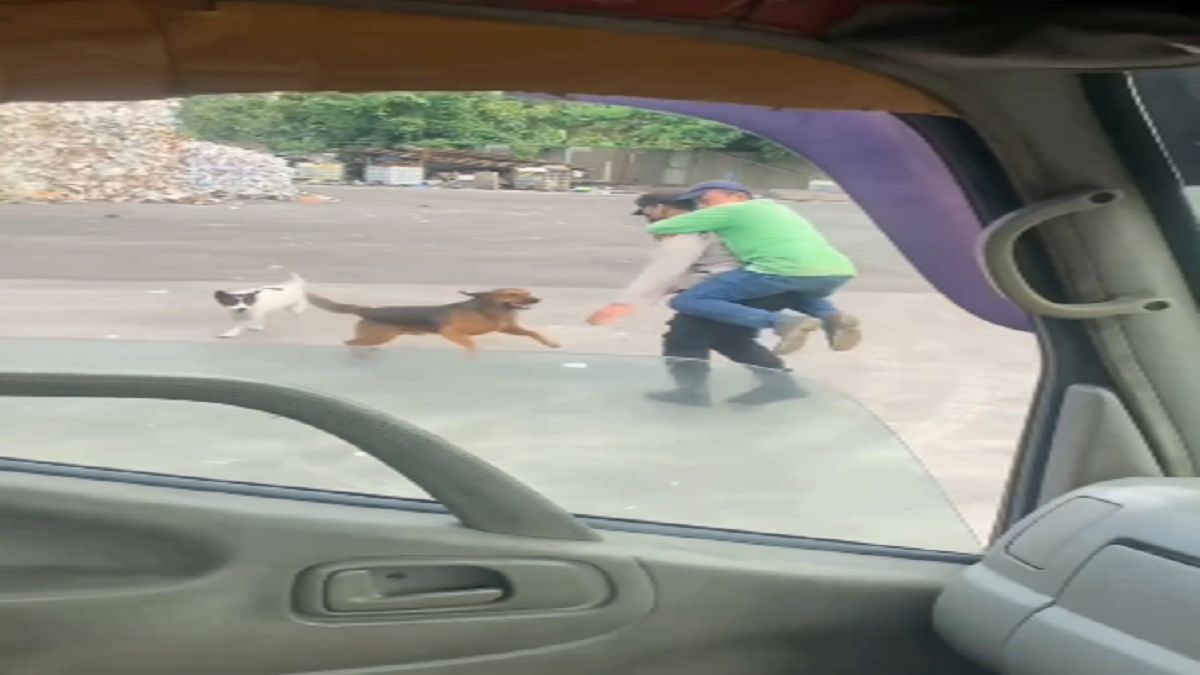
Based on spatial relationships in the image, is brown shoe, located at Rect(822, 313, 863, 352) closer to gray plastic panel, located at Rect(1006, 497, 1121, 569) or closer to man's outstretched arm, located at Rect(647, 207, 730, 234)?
man's outstretched arm, located at Rect(647, 207, 730, 234)

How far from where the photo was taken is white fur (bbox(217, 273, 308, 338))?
2.21 metres

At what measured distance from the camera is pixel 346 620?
6.72 ft

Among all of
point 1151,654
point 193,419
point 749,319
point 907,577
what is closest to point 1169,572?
point 1151,654

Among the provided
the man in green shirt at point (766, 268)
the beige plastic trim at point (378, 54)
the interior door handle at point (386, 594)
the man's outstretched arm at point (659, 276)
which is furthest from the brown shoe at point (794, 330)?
the interior door handle at point (386, 594)

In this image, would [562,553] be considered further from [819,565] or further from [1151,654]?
[1151,654]

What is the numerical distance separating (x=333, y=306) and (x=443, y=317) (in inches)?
6.7

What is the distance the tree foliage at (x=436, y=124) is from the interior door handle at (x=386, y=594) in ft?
2.02

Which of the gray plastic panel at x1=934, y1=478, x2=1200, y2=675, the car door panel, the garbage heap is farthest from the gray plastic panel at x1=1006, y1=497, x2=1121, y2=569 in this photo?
the garbage heap

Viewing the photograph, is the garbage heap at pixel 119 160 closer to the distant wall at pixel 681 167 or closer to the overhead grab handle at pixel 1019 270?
the distant wall at pixel 681 167

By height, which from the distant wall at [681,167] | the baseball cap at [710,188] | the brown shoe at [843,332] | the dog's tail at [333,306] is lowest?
the brown shoe at [843,332]

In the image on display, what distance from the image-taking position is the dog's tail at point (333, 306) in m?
2.21

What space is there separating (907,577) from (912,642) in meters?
0.09

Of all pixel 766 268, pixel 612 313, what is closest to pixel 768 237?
pixel 766 268

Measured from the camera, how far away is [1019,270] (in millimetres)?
2004
